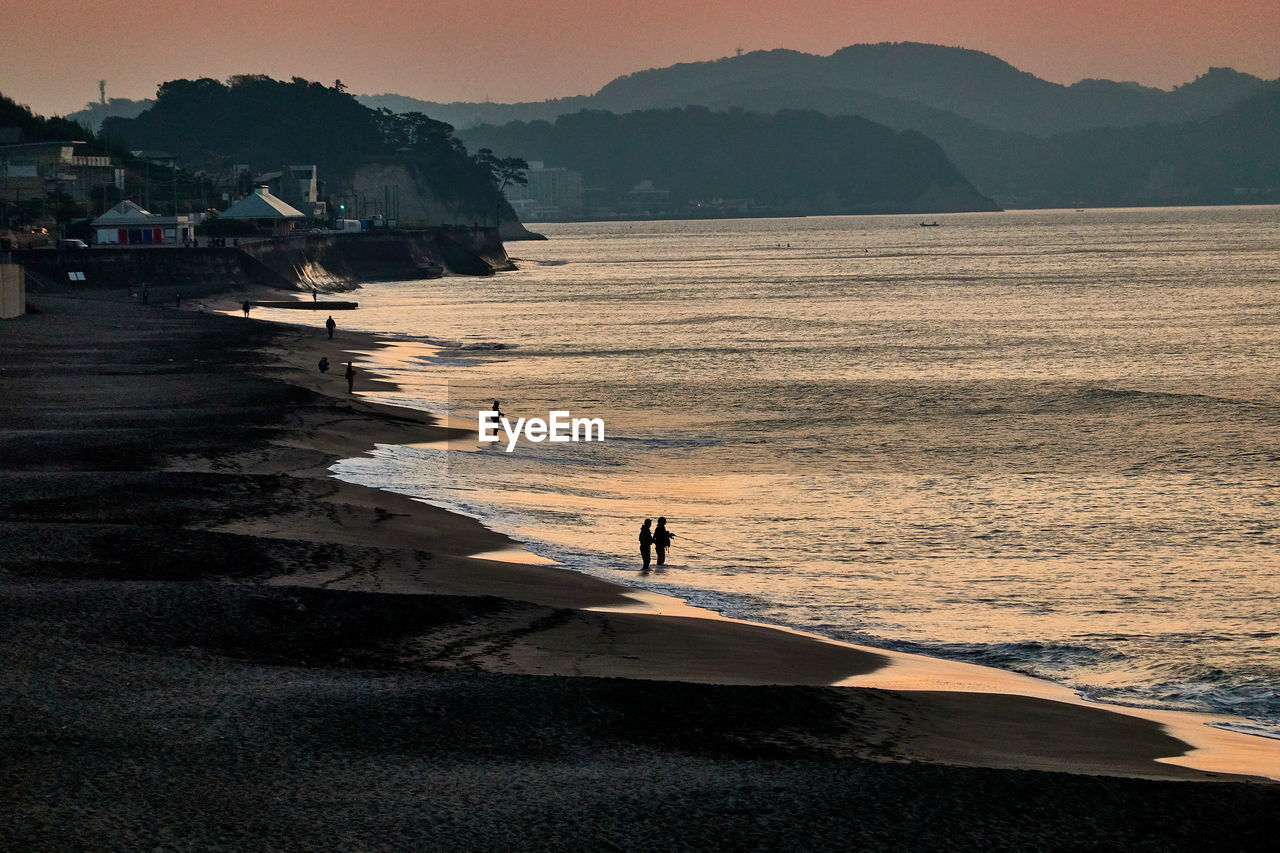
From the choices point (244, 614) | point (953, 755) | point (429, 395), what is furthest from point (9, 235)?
point (953, 755)

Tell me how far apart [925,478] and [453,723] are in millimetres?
24184

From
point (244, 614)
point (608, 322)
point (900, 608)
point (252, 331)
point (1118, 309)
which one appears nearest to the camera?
point (244, 614)

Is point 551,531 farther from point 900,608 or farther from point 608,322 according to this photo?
point 608,322

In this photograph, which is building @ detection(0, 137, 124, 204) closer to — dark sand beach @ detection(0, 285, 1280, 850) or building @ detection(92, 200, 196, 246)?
building @ detection(92, 200, 196, 246)

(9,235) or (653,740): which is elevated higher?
(9,235)

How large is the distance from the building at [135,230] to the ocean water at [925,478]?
3057 centimetres

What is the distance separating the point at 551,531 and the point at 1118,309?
89.1 meters

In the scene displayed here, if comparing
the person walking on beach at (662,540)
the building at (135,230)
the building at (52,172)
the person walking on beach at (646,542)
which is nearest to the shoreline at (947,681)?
the person walking on beach at (646,542)

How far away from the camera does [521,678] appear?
1516 cm

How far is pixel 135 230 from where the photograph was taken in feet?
358

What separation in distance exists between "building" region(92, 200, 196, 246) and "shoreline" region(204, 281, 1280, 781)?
98318 millimetres

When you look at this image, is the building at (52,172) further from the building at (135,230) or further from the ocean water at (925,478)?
the ocean water at (925,478)

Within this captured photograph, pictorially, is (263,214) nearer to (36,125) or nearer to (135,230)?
(135,230)

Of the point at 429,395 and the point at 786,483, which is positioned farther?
the point at 429,395
